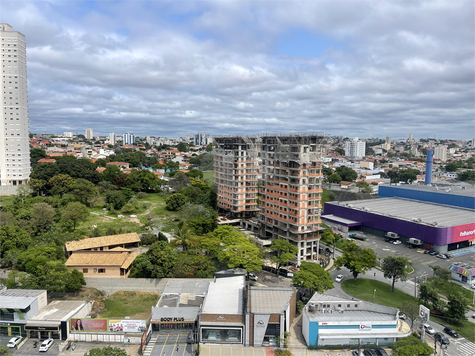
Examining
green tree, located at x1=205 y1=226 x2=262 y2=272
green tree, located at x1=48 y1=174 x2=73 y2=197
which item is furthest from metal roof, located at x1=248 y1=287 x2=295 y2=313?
green tree, located at x1=48 y1=174 x2=73 y2=197

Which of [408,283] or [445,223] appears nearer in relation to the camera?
[408,283]

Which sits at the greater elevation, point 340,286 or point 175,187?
point 175,187

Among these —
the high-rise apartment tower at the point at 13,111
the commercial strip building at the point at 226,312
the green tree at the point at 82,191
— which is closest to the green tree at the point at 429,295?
the commercial strip building at the point at 226,312

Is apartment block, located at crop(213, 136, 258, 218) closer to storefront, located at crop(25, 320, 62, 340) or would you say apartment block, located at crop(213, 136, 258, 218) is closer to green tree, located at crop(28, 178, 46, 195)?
storefront, located at crop(25, 320, 62, 340)

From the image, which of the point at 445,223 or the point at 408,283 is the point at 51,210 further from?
the point at 445,223

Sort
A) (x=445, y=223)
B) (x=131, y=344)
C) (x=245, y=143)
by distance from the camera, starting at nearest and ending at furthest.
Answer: (x=131, y=344) → (x=445, y=223) → (x=245, y=143)

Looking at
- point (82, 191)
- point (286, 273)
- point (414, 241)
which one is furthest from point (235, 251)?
point (82, 191)

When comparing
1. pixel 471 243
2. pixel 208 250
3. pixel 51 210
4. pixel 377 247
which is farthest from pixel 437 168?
pixel 51 210
